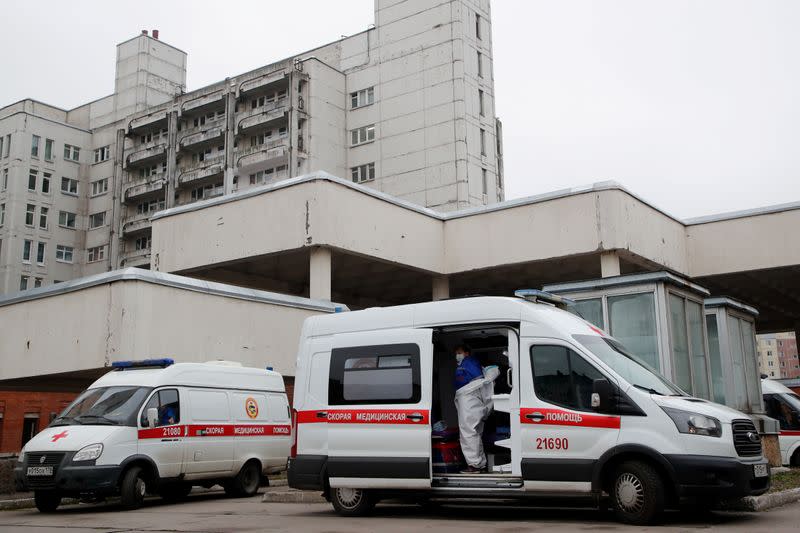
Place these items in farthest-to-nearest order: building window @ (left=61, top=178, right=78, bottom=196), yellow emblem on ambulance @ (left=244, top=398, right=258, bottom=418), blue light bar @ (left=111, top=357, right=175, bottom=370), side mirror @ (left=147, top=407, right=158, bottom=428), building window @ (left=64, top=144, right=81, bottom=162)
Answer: building window @ (left=64, top=144, right=81, bottom=162), building window @ (left=61, top=178, right=78, bottom=196), yellow emblem on ambulance @ (left=244, top=398, right=258, bottom=418), blue light bar @ (left=111, top=357, right=175, bottom=370), side mirror @ (left=147, top=407, right=158, bottom=428)

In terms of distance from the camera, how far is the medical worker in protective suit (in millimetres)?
10812

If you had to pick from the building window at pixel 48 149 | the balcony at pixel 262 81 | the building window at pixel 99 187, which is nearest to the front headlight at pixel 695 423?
the balcony at pixel 262 81

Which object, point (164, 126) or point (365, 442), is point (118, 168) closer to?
point (164, 126)

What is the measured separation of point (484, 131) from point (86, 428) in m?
42.9

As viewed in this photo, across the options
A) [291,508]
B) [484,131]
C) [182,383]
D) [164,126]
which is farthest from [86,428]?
[164,126]

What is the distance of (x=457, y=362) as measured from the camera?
11.6 m

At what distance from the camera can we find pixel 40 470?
13.5 metres

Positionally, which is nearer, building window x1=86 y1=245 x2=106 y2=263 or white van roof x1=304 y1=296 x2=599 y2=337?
white van roof x1=304 y1=296 x2=599 y2=337

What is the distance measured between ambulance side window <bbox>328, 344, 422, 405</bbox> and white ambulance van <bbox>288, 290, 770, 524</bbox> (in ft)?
0.05

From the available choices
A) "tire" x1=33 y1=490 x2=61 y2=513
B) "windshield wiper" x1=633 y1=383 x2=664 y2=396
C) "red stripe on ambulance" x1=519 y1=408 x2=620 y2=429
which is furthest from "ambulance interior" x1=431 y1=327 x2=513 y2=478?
"tire" x1=33 y1=490 x2=61 y2=513

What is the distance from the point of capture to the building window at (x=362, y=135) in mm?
56719

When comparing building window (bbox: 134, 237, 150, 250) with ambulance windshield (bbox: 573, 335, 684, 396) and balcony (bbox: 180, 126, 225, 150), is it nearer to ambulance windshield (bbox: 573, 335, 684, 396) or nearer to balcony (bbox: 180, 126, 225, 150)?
balcony (bbox: 180, 126, 225, 150)

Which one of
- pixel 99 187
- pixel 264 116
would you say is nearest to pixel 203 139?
pixel 264 116

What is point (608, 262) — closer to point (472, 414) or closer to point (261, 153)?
point (472, 414)
